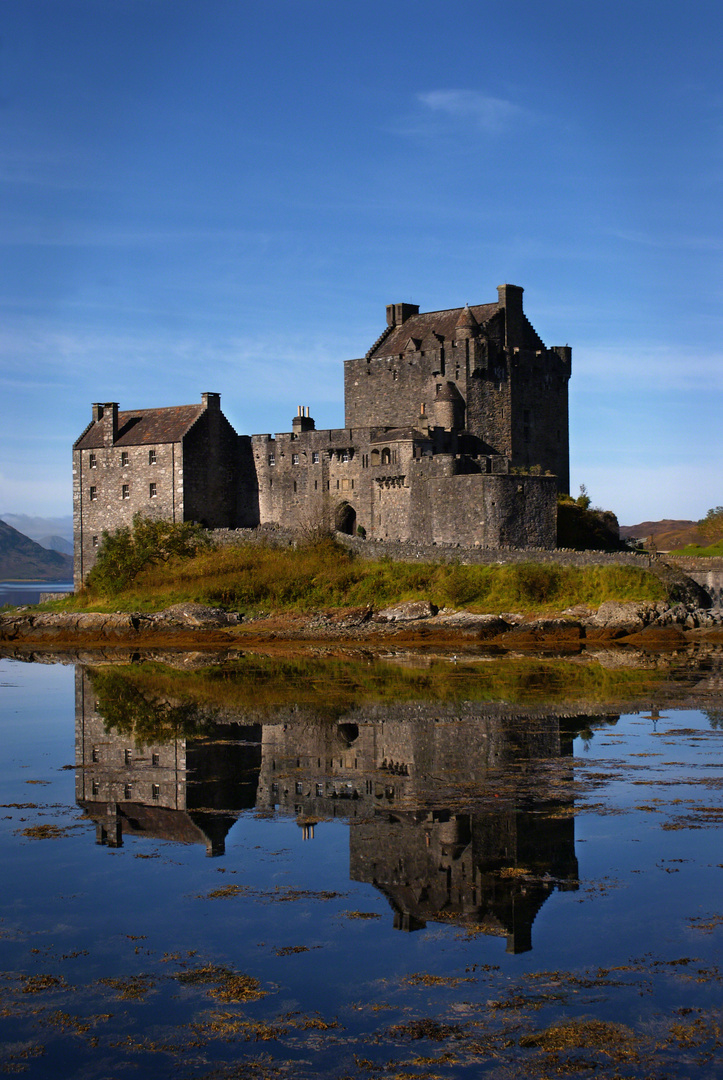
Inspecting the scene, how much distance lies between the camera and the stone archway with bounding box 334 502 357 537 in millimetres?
49469

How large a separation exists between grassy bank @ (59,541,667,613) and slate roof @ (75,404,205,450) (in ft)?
21.1

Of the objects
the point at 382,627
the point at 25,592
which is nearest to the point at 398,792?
the point at 382,627

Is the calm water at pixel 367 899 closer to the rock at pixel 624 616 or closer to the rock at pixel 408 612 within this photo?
the rock at pixel 624 616

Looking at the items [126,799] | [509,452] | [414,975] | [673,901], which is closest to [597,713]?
[126,799]

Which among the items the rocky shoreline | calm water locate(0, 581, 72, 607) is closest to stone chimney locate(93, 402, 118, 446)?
the rocky shoreline

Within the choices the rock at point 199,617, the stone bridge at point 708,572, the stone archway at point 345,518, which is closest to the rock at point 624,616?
the stone bridge at point 708,572

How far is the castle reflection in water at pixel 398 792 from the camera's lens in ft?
37.7

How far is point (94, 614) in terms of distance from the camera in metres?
47.7

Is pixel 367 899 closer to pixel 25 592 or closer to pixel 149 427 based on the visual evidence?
pixel 149 427

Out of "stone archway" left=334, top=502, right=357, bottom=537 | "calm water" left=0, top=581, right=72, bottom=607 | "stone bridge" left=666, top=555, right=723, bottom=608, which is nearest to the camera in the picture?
"stone bridge" left=666, top=555, right=723, bottom=608

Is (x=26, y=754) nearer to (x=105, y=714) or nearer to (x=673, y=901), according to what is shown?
Answer: (x=105, y=714)

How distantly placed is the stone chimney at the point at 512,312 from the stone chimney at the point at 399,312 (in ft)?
18.1

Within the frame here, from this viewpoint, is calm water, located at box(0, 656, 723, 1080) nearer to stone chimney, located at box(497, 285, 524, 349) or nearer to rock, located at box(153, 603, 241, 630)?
rock, located at box(153, 603, 241, 630)

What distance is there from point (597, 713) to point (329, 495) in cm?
2871
